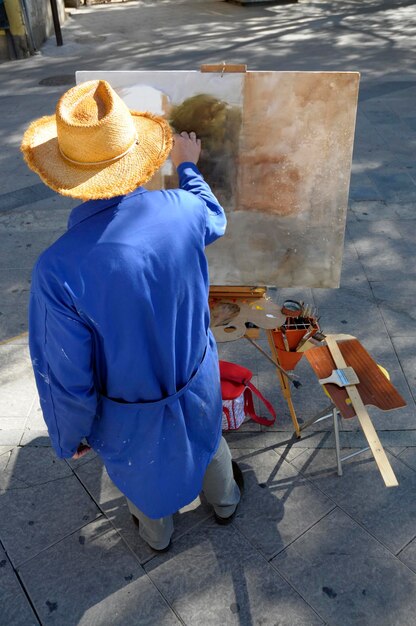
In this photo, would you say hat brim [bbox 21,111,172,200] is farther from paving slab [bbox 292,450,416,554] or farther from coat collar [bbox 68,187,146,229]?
paving slab [bbox 292,450,416,554]

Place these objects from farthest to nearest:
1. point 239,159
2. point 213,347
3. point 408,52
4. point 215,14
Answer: point 215,14
point 408,52
point 239,159
point 213,347

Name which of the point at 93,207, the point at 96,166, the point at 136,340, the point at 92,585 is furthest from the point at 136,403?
the point at 92,585

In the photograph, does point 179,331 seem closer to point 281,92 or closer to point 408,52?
point 281,92

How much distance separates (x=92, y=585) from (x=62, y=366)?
1.16m

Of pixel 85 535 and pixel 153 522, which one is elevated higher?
pixel 153 522

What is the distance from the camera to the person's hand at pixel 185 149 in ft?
8.20

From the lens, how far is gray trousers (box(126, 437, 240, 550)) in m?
2.35

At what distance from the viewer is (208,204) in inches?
81.7

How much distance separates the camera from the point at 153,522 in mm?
2311

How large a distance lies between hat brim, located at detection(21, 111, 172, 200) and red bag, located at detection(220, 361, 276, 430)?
4.65ft

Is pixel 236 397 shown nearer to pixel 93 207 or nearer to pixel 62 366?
pixel 62 366

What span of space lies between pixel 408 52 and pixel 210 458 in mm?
10638

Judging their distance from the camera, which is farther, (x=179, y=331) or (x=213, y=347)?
(x=213, y=347)

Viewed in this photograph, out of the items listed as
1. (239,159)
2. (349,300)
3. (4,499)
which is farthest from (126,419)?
(349,300)
